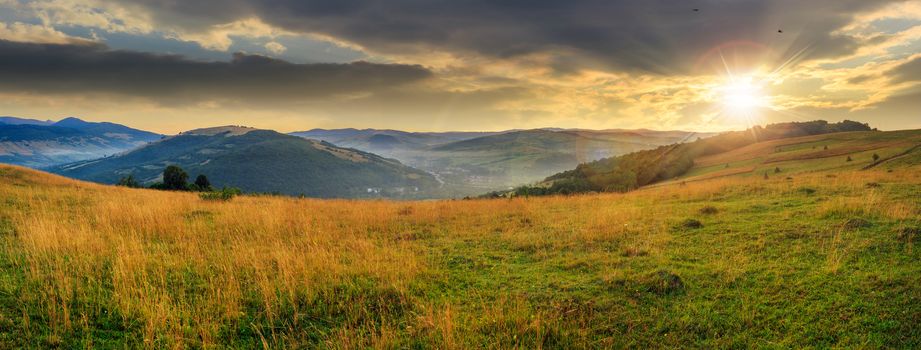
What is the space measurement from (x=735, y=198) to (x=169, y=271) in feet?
70.3

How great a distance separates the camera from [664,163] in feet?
208

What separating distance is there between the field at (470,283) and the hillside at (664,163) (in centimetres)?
3034

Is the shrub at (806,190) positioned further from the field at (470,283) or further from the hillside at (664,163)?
the hillside at (664,163)

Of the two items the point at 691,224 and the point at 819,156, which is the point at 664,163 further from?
the point at 691,224

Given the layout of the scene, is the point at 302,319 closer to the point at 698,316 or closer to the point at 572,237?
the point at 698,316

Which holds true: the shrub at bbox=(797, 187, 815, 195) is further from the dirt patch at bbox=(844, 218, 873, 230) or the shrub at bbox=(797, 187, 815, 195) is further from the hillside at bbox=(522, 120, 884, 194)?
the hillside at bbox=(522, 120, 884, 194)

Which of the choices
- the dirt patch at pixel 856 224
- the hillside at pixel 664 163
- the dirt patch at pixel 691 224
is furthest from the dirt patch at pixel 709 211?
the hillside at pixel 664 163

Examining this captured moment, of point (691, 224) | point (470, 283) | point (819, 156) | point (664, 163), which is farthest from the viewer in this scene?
point (664, 163)

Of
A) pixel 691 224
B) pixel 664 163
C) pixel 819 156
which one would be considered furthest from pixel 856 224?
pixel 664 163

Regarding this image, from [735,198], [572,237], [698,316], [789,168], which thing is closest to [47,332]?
[698,316]

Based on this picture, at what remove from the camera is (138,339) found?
5418mm

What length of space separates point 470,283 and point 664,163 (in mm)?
64307

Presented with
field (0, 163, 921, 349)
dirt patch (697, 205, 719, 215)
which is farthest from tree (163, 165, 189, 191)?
dirt patch (697, 205, 719, 215)

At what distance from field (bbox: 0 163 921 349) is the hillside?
99.5ft
